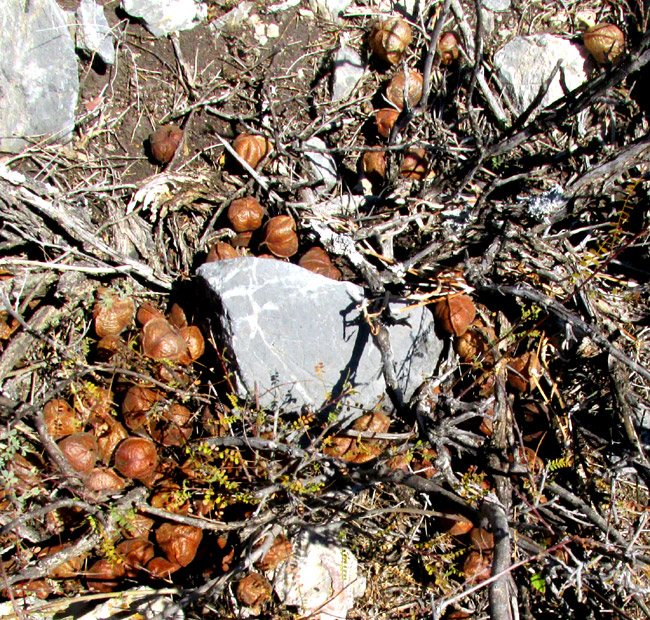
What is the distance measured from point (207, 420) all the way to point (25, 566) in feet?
5.00

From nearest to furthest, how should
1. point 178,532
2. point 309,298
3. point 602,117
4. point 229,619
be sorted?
point 229,619
point 178,532
point 309,298
point 602,117

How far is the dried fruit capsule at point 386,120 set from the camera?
15.4 feet

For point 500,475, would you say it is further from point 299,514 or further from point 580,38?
point 580,38

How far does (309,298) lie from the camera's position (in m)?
4.13

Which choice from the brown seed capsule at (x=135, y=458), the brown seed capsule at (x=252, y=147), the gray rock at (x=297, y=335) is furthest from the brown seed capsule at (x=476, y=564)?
the brown seed capsule at (x=252, y=147)

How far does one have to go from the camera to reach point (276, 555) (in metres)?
3.78

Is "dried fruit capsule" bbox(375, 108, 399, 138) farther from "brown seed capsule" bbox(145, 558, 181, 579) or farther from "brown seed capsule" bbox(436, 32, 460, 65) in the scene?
"brown seed capsule" bbox(145, 558, 181, 579)

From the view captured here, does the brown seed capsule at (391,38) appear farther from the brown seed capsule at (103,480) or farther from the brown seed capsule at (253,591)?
the brown seed capsule at (253,591)

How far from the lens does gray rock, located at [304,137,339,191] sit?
15.7 feet

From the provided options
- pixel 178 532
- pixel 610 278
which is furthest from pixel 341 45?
pixel 178 532

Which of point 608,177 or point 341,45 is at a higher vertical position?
point 341,45

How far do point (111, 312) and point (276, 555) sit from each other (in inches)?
84.6

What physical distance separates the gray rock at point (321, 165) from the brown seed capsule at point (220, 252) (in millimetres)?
1002

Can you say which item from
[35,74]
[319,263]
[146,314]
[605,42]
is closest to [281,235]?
[319,263]
